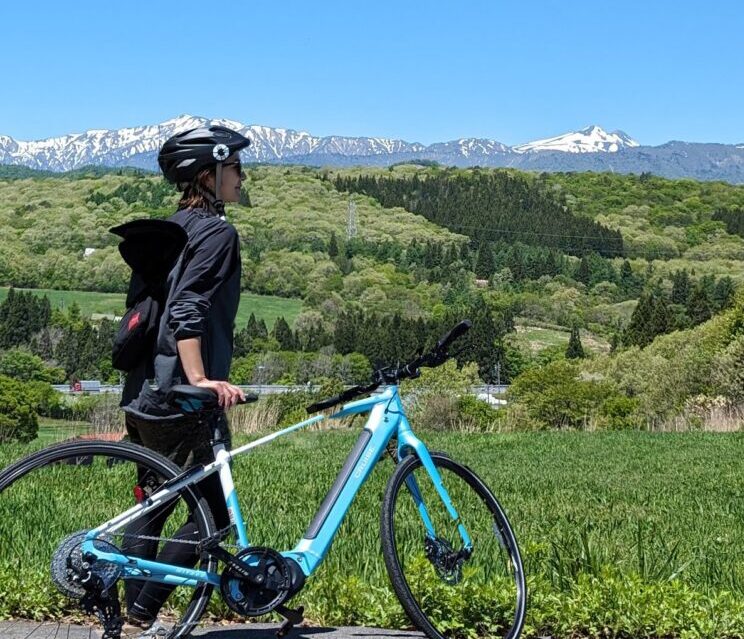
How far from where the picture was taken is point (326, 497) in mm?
4074

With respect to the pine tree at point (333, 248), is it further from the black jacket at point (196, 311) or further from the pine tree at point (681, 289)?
the black jacket at point (196, 311)

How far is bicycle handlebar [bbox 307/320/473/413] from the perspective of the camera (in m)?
4.12

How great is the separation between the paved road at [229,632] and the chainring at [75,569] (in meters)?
0.44

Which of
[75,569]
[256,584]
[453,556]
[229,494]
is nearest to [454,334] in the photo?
[453,556]

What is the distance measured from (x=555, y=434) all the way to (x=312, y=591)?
17750 mm

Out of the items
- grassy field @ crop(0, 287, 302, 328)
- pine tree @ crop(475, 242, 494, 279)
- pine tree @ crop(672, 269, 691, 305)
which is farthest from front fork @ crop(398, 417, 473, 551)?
pine tree @ crop(475, 242, 494, 279)

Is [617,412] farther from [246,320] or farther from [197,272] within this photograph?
[246,320]

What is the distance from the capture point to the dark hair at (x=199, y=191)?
4207 millimetres

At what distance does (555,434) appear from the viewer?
860 inches

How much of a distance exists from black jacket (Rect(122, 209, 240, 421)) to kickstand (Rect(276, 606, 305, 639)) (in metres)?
0.81

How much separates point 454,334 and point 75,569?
5.38 ft

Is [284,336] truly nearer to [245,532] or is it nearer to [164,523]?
[245,532]

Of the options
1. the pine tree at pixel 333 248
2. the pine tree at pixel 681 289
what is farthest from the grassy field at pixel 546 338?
the pine tree at pixel 333 248

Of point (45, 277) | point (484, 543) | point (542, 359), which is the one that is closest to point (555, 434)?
point (484, 543)
